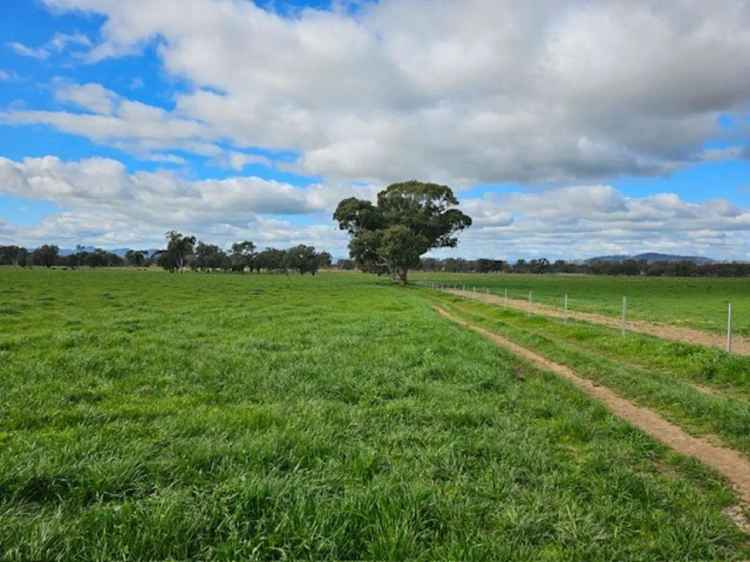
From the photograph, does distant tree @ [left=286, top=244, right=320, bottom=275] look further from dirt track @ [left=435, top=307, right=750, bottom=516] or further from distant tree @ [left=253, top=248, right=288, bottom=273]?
dirt track @ [left=435, top=307, right=750, bottom=516]

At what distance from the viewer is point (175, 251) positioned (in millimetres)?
165375

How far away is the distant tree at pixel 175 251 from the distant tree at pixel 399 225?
102424 millimetres

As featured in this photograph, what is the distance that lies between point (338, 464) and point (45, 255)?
696 ft

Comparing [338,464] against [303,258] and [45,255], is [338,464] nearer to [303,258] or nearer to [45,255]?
[303,258]

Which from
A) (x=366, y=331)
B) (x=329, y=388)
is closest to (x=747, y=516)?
(x=329, y=388)

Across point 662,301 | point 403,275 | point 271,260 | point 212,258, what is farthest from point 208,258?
point 662,301

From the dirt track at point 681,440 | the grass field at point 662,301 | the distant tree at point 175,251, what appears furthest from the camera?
the distant tree at point 175,251

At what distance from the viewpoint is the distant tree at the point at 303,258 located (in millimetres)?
181750

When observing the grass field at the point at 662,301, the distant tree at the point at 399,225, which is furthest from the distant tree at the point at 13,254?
the grass field at the point at 662,301

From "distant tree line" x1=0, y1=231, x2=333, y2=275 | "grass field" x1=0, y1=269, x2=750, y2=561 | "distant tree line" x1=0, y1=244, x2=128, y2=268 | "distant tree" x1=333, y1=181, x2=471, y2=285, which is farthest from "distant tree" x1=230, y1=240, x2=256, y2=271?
"grass field" x1=0, y1=269, x2=750, y2=561

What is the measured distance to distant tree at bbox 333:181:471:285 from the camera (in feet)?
235

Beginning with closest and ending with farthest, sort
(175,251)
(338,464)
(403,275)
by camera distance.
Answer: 1. (338,464)
2. (403,275)
3. (175,251)

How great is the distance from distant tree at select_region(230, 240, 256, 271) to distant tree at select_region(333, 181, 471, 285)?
378 ft

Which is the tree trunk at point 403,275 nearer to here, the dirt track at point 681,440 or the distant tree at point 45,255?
the dirt track at point 681,440
